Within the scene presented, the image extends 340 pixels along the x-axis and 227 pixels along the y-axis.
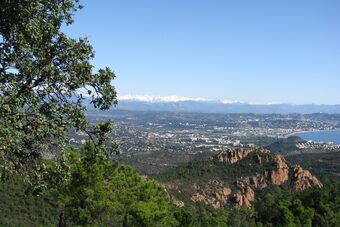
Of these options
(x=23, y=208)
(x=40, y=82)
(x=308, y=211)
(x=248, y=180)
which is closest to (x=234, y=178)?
(x=248, y=180)

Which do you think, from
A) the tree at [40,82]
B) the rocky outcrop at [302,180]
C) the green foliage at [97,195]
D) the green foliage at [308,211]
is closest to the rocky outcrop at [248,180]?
the rocky outcrop at [302,180]

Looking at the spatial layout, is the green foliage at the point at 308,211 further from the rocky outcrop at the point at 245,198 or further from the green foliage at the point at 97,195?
the rocky outcrop at the point at 245,198

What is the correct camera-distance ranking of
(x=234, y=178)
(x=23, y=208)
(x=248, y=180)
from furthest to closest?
(x=234, y=178), (x=248, y=180), (x=23, y=208)

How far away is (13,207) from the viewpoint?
60.3 meters

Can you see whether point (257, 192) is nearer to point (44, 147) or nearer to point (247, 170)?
point (247, 170)

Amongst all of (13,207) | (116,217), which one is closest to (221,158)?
(13,207)

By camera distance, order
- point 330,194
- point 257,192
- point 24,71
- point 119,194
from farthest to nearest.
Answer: point 257,192 → point 330,194 → point 119,194 → point 24,71

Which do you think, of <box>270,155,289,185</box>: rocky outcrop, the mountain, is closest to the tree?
the mountain

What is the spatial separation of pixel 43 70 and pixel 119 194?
782 inches

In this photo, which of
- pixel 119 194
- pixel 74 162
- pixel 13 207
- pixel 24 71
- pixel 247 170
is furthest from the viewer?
pixel 247 170

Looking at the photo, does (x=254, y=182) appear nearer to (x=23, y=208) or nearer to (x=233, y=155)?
(x=233, y=155)

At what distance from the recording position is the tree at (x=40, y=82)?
12.0 m

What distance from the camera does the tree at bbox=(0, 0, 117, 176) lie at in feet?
39.5

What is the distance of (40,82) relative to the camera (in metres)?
13.5
